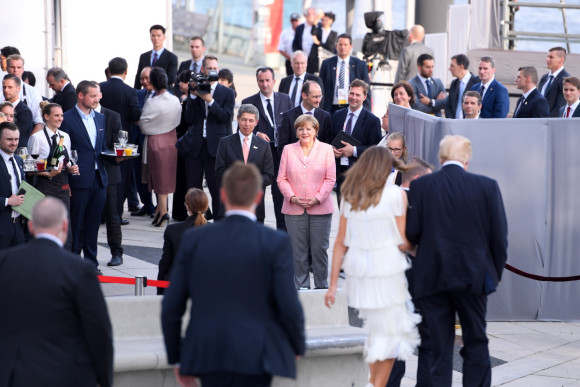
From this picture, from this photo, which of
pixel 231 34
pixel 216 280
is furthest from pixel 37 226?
pixel 231 34

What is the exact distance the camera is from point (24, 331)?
4.16 meters

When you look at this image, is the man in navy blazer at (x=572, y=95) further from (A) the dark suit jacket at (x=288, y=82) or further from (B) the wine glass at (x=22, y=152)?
(B) the wine glass at (x=22, y=152)

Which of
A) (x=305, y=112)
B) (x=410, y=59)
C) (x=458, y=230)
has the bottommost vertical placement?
(x=458, y=230)

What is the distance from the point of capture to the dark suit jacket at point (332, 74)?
12688 mm

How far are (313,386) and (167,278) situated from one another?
1.69 meters

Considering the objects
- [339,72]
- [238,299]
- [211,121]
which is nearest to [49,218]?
[238,299]

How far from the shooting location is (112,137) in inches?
405

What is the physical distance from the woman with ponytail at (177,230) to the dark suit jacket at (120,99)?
16.8ft

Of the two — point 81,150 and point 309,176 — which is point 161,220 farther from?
point 309,176

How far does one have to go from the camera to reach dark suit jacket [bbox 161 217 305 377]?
13.0 feet

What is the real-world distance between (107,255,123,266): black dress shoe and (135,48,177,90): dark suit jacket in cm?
413

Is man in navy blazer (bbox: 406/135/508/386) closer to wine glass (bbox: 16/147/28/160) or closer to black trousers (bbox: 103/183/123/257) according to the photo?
wine glass (bbox: 16/147/28/160)

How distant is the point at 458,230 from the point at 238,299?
2.11 meters

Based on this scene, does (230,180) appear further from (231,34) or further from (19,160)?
(231,34)
